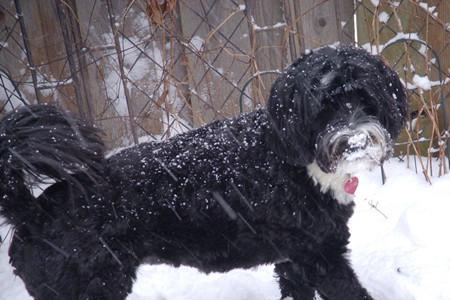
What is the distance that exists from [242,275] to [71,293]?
1.50m

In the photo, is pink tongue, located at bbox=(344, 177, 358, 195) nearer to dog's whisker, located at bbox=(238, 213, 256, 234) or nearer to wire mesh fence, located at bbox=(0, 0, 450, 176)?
dog's whisker, located at bbox=(238, 213, 256, 234)

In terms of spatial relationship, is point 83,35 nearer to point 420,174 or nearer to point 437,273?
point 420,174

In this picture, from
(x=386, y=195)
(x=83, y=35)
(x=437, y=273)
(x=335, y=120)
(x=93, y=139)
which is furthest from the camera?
(x=83, y=35)

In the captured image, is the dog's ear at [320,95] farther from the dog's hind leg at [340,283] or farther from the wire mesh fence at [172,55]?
the wire mesh fence at [172,55]

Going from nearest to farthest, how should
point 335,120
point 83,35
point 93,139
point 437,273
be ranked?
1. point 335,120
2. point 93,139
3. point 437,273
4. point 83,35

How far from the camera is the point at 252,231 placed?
2805mm

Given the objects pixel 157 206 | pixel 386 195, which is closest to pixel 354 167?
pixel 157 206

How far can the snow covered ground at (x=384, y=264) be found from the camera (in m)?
3.30

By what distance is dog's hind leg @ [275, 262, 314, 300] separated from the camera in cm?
308

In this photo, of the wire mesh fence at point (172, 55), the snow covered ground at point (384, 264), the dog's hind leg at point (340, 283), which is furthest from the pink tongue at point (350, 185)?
the wire mesh fence at point (172, 55)

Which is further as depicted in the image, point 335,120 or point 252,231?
point 252,231

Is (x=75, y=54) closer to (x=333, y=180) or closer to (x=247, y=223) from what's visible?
(x=247, y=223)

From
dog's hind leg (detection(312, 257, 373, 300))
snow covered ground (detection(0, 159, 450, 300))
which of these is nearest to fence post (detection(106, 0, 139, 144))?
snow covered ground (detection(0, 159, 450, 300))

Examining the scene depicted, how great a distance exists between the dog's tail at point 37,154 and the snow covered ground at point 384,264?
4.34ft
